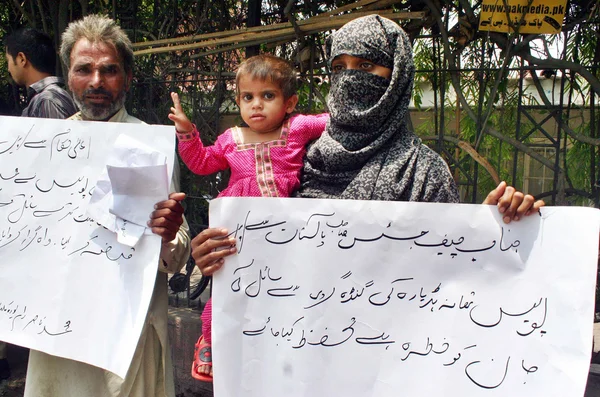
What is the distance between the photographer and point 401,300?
1408mm

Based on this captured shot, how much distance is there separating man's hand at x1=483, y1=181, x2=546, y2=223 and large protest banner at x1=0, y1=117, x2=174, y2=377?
99cm

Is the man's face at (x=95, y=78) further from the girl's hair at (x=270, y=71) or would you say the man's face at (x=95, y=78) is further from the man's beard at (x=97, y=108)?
the girl's hair at (x=270, y=71)

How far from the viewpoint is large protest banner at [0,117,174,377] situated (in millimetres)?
1641

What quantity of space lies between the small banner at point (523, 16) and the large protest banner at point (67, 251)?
199 centimetres

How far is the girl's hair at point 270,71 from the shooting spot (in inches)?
72.1

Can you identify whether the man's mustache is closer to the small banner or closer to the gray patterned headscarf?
the gray patterned headscarf

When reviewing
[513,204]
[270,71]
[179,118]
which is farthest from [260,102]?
[513,204]

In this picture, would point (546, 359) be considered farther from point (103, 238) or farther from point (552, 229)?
point (103, 238)

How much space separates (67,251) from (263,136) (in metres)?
0.78

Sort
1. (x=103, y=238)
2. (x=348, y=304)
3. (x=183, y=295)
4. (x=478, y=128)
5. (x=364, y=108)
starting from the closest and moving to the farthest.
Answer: (x=348, y=304)
(x=364, y=108)
(x=103, y=238)
(x=478, y=128)
(x=183, y=295)

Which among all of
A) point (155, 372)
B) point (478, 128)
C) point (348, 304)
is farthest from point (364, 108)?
point (478, 128)

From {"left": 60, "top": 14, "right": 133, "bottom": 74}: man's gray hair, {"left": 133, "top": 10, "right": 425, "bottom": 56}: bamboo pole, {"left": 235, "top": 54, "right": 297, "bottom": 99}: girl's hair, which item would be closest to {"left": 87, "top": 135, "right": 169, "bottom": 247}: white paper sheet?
{"left": 235, "top": 54, "right": 297, "bottom": 99}: girl's hair

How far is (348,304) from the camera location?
1.44 metres

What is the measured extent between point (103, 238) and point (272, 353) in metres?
0.69
